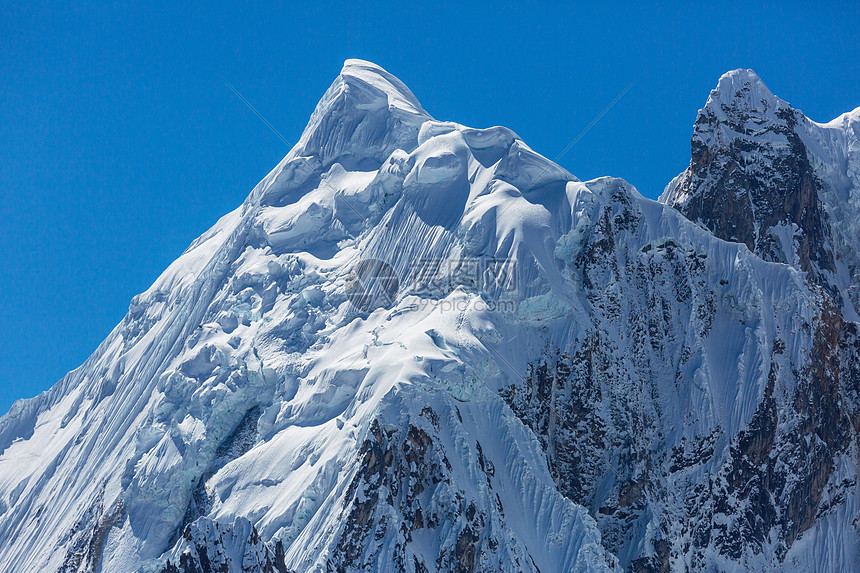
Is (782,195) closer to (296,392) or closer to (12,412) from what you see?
(296,392)

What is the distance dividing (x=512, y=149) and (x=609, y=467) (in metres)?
35.5

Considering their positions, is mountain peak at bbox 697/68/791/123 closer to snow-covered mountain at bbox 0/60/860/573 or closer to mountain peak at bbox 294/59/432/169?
snow-covered mountain at bbox 0/60/860/573

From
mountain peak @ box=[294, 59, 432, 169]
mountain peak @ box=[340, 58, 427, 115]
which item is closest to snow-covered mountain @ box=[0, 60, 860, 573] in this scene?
mountain peak @ box=[294, 59, 432, 169]

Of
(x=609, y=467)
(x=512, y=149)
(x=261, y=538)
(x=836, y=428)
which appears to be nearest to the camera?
(x=261, y=538)

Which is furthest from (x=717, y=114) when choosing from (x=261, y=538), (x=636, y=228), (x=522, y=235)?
(x=261, y=538)

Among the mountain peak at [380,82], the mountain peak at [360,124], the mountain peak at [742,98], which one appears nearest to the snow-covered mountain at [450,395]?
the mountain peak at [360,124]

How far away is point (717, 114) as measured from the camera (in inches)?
6216

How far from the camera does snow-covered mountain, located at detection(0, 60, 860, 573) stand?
359 ft

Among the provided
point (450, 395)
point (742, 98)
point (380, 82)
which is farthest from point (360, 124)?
point (742, 98)

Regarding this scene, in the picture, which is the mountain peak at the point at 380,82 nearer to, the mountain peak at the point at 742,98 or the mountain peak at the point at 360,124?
the mountain peak at the point at 360,124

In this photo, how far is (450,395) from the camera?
11319 cm

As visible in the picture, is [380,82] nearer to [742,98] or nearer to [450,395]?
[742,98]

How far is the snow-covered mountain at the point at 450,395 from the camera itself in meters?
109

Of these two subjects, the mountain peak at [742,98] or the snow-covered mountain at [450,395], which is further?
the mountain peak at [742,98]
